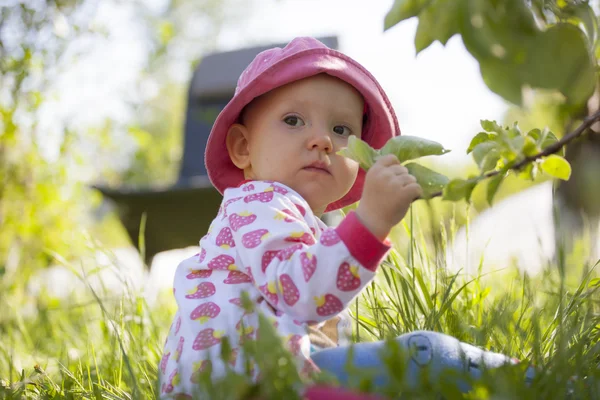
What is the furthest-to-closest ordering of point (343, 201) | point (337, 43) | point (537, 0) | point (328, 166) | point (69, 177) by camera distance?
point (337, 43) < point (69, 177) < point (343, 201) < point (328, 166) < point (537, 0)

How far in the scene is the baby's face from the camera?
140cm

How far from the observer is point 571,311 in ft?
4.94

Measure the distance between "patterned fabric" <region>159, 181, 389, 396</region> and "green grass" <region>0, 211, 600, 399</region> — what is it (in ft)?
0.40

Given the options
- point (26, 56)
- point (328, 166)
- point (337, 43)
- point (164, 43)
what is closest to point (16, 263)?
point (26, 56)

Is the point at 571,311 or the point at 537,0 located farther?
the point at 571,311

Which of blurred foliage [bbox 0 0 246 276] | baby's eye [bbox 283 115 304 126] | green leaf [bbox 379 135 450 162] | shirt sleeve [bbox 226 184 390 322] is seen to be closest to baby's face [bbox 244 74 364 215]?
baby's eye [bbox 283 115 304 126]

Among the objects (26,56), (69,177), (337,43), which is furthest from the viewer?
(337,43)

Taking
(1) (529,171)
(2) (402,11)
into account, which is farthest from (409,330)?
(2) (402,11)

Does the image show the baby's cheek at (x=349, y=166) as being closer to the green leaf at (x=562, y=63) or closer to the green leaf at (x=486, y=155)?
the green leaf at (x=486, y=155)

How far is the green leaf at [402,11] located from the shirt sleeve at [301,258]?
0.32 m

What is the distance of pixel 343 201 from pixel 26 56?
2.80 metres

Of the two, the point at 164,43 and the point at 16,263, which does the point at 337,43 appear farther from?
the point at 16,263

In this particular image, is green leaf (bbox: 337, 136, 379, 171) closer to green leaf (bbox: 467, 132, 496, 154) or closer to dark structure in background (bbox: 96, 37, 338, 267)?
green leaf (bbox: 467, 132, 496, 154)

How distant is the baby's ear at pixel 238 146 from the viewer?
62.1 inches
